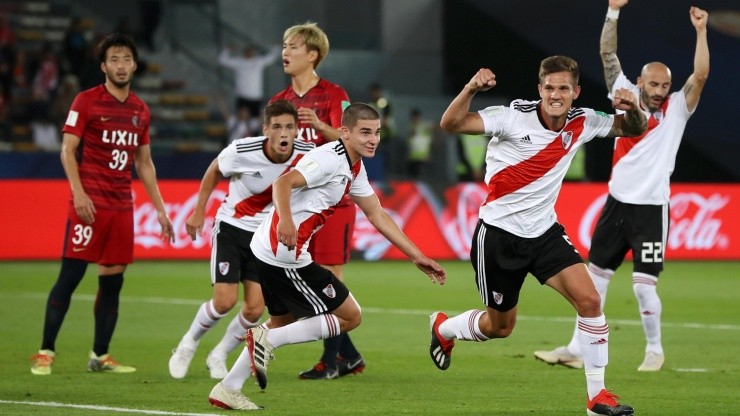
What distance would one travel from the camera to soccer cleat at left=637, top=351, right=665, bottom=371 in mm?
10047

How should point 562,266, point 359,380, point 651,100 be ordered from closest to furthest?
point 562,266
point 359,380
point 651,100

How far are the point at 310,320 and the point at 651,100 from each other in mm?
3718

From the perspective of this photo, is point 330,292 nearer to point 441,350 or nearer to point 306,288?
point 306,288

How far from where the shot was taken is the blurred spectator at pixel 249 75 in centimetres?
2605

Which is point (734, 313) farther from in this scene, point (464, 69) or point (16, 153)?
point (464, 69)

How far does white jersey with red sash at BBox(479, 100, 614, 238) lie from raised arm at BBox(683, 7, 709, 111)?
1971 millimetres

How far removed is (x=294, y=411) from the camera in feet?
26.2

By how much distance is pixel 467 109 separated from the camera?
780 cm

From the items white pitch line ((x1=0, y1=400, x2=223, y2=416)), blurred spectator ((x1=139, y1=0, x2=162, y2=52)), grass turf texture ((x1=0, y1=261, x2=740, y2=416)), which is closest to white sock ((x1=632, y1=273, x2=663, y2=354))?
grass turf texture ((x1=0, y1=261, x2=740, y2=416))

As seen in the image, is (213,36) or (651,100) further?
(213,36)

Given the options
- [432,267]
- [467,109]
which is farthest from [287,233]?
[467,109]

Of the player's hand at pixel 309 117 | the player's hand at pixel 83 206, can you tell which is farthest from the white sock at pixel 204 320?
the player's hand at pixel 309 117

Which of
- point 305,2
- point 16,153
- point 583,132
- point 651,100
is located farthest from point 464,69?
point 583,132

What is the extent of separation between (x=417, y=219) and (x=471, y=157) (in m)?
5.31
